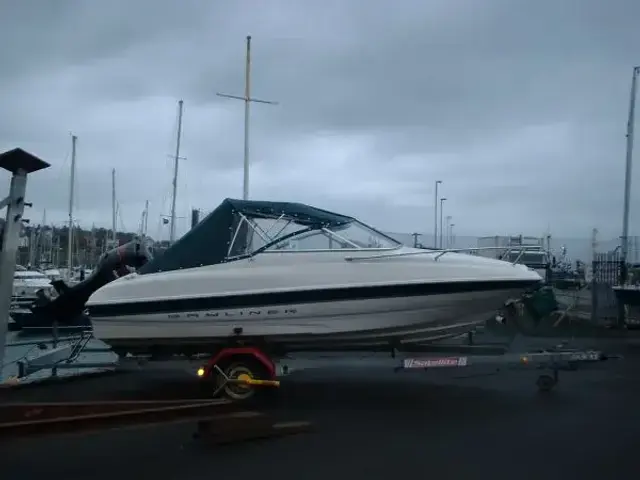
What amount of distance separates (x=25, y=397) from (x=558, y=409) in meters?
6.94

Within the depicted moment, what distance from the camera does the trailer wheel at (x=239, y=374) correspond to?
8688 mm

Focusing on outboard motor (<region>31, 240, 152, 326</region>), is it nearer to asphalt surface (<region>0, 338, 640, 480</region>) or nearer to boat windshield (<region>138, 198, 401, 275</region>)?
asphalt surface (<region>0, 338, 640, 480</region>)

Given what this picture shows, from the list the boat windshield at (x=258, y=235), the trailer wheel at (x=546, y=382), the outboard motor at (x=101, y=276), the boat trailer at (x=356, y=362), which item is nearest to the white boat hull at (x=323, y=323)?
the boat trailer at (x=356, y=362)

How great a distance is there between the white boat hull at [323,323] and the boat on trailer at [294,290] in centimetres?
1

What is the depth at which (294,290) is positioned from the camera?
852 centimetres

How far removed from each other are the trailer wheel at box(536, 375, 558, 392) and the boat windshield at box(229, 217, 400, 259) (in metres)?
2.76

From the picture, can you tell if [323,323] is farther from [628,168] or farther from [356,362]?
[628,168]

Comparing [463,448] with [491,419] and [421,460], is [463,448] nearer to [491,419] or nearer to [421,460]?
[421,460]

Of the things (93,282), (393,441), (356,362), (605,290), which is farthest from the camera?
(605,290)

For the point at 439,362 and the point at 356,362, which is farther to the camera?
the point at 356,362

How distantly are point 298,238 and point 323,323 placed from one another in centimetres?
125

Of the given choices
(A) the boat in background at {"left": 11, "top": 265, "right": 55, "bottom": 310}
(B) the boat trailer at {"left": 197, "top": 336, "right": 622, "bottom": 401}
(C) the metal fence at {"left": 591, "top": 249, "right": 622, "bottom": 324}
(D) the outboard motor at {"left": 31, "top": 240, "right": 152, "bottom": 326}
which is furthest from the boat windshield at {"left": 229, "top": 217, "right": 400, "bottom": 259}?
(A) the boat in background at {"left": 11, "top": 265, "right": 55, "bottom": 310}

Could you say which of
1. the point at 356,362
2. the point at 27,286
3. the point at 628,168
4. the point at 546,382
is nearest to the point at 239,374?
the point at 356,362

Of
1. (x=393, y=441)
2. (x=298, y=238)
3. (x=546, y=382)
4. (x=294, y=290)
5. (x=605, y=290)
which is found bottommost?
(x=393, y=441)
